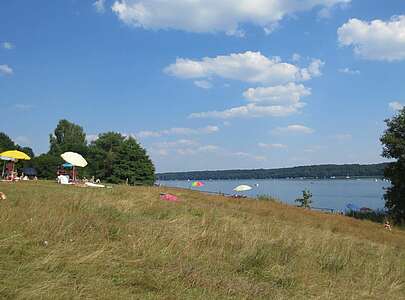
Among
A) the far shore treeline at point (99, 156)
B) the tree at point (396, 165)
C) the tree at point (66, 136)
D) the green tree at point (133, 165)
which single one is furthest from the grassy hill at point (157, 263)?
the tree at point (66, 136)

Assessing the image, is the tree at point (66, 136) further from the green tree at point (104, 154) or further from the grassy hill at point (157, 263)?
the grassy hill at point (157, 263)

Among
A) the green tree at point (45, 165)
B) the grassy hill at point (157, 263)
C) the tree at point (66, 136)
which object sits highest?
the tree at point (66, 136)

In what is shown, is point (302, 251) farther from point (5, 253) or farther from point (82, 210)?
point (5, 253)

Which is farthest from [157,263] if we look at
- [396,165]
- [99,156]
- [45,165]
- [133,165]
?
[99,156]

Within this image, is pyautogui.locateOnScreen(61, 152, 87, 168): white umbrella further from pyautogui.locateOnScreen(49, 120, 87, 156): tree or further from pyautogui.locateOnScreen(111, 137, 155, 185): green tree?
pyautogui.locateOnScreen(49, 120, 87, 156): tree

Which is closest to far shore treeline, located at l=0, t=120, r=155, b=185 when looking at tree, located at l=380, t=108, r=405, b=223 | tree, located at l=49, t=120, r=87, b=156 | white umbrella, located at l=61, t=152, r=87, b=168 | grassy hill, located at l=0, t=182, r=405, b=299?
tree, located at l=49, t=120, r=87, b=156

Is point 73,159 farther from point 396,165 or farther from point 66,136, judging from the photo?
point 66,136

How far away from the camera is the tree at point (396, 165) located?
4375 centimetres

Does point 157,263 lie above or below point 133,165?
below

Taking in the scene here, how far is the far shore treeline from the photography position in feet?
284

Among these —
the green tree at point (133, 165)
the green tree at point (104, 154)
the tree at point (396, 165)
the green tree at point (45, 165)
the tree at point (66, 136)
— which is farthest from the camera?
the tree at point (66, 136)

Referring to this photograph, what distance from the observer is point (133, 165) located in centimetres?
8781

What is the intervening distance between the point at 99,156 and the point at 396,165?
71.1 m

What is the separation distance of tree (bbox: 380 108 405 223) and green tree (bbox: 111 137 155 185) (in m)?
49.2
